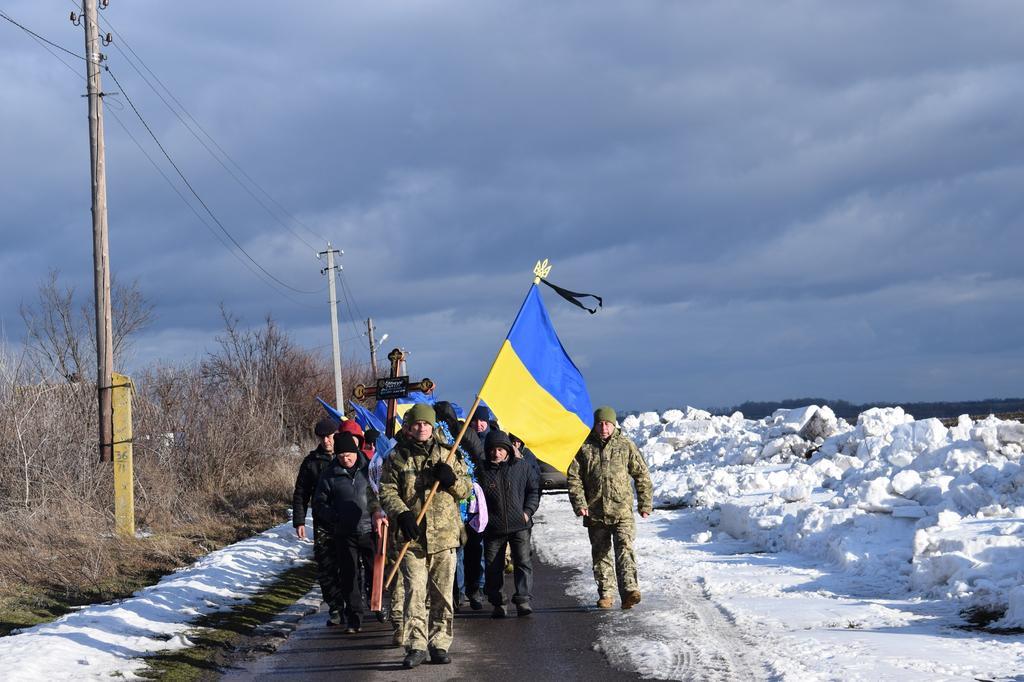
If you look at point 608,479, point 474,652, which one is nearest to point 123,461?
point 608,479

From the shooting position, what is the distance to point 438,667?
890 cm

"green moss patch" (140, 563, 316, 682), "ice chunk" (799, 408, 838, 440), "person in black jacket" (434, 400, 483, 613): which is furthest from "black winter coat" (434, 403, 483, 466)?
"ice chunk" (799, 408, 838, 440)

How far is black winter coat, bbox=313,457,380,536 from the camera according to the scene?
36.4 ft

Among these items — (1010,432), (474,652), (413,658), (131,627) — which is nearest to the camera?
(413,658)

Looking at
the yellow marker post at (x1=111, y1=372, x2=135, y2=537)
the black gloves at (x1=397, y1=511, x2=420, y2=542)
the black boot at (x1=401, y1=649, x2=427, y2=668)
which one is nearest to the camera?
the black boot at (x1=401, y1=649, x2=427, y2=668)

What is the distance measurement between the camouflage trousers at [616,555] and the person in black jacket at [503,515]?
630 mm

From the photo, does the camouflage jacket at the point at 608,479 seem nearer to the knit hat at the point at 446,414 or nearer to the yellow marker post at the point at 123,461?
the knit hat at the point at 446,414

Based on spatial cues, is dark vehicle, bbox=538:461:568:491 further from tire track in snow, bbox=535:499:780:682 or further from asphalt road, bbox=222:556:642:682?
asphalt road, bbox=222:556:642:682

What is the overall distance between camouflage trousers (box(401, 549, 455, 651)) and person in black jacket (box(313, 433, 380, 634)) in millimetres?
1821

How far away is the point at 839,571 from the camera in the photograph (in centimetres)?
1277

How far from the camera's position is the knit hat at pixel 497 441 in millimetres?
11406

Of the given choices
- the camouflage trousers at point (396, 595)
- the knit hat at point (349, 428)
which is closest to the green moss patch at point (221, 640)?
the camouflage trousers at point (396, 595)

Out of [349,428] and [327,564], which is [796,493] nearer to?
[349,428]

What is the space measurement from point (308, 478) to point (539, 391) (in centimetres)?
240
